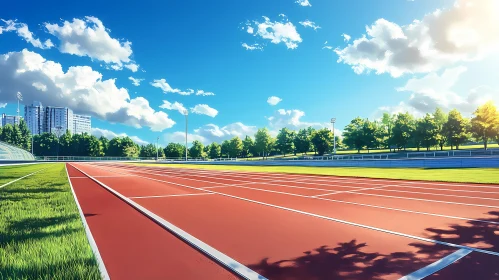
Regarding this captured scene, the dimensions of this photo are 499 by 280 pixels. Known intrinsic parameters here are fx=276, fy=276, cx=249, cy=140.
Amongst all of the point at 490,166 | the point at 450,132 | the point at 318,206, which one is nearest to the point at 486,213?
the point at 318,206

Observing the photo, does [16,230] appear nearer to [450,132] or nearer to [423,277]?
[423,277]

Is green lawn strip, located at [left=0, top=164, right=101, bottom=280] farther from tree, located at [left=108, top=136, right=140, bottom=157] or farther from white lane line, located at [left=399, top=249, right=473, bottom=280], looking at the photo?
tree, located at [left=108, top=136, right=140, bottom=157]

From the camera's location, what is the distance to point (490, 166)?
24.1 meters

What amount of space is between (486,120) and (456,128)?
8877 mm

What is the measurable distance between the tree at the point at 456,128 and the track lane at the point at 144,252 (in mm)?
70943

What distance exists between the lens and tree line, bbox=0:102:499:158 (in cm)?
6000

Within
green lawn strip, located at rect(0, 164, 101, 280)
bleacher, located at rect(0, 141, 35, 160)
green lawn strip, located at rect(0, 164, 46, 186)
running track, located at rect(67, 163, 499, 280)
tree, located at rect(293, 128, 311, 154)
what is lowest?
green lawn strip, located at rect(0, 164, 46, 186)

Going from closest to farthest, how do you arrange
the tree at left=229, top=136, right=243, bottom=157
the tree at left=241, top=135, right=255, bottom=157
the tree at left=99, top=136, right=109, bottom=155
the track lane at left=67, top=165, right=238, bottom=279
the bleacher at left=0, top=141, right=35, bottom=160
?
the track lane at left=67, top=165, right=238, bottom=279 < the bleacher at left=0, top=141, right=35, bottom=160 < the tree at left=241, top=135, right=255, bottom=157 < the tree at left=229, top=136, right=243, bottom=157 < the tree at left=99, top=136, right=109, bottom=155

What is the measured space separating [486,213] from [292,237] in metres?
5.89

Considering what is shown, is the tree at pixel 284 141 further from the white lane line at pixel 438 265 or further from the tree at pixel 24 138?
the tree at pixel 24 138

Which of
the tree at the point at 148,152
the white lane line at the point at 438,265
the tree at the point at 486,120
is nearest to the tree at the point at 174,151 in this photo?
the tree at the point at 148,152

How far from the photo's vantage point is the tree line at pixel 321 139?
60.0 meters

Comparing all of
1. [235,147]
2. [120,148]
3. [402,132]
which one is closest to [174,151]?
[120,148]

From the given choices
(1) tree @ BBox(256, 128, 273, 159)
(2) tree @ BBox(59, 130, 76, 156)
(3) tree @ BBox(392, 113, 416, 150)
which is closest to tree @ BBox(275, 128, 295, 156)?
(1) tree @ BBox(256, 128, 273, 159)
